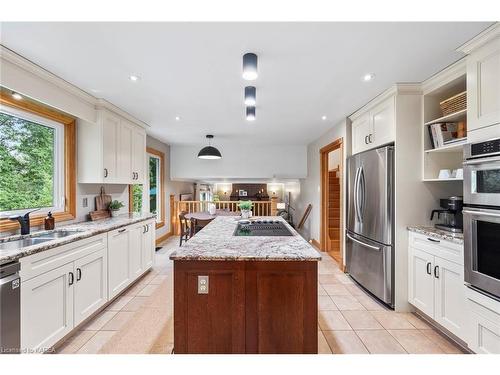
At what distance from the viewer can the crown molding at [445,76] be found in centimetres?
205

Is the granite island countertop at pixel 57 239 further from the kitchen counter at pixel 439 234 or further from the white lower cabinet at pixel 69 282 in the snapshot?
the kitchen counter at pixel 439 234

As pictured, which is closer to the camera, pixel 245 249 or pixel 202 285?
pixel 202 285

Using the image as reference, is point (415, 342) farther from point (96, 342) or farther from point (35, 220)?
point (35, 220)

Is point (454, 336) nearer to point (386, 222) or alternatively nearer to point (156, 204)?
point (386, 222)

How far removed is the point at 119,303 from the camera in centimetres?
279

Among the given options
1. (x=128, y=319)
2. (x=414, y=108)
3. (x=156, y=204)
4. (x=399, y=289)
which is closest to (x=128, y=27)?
(x=128, y=319)

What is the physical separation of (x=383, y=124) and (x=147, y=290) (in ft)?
11.8

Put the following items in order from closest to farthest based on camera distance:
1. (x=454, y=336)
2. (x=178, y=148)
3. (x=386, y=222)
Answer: (x=454, y=336)
(x=386, y=222)
(x=178, y=148)

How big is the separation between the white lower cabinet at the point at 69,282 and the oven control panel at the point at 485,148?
3.24m

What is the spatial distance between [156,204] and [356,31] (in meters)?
5.14

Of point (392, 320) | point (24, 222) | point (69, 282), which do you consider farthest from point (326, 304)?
point (24, 222)

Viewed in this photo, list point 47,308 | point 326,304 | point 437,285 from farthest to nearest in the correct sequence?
point 326,304 → point 437,285 → point 47,308

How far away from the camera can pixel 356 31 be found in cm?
161
